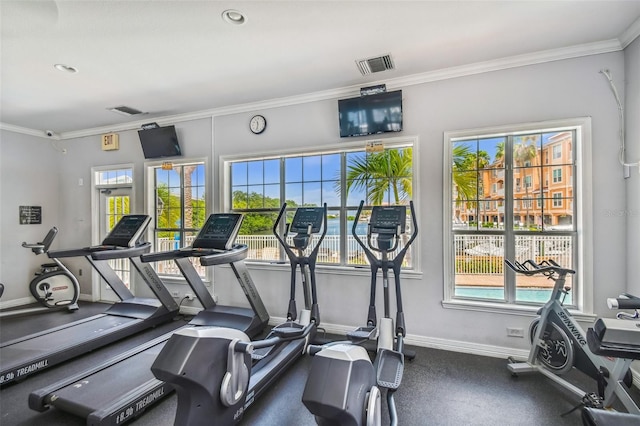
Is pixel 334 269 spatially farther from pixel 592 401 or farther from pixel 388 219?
pixel 592 401

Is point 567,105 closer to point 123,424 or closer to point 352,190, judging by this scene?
point 352,190

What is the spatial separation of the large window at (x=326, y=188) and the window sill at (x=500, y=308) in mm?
638

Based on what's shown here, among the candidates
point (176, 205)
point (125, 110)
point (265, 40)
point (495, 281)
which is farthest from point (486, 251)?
point (125, 110)

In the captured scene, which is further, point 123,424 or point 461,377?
point 461,377

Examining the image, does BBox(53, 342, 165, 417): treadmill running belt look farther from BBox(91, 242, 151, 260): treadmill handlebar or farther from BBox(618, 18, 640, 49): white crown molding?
BBox(618, 18, 640, 49): white crown molding

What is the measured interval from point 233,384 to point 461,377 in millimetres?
2186

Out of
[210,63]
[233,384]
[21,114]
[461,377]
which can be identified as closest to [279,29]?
[210,63]

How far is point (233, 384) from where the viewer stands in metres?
1.71

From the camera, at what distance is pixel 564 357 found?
2473 mm

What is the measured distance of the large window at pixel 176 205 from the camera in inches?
189

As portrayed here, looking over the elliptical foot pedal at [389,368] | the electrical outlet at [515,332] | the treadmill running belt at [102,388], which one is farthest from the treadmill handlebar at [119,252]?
the electrical outlet at [515,332]

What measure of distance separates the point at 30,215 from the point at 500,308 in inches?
300

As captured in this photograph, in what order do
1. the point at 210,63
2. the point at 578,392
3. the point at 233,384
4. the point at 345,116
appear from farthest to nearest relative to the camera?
the point at 345,116, the point at 210,63, the point at 578,392, the point at 233,384

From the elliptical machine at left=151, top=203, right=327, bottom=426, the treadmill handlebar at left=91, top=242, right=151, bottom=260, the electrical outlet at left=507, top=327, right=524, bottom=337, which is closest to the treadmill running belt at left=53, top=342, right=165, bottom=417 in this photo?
the elliptical machine at left=151, top=203, right=327, bottom=426
